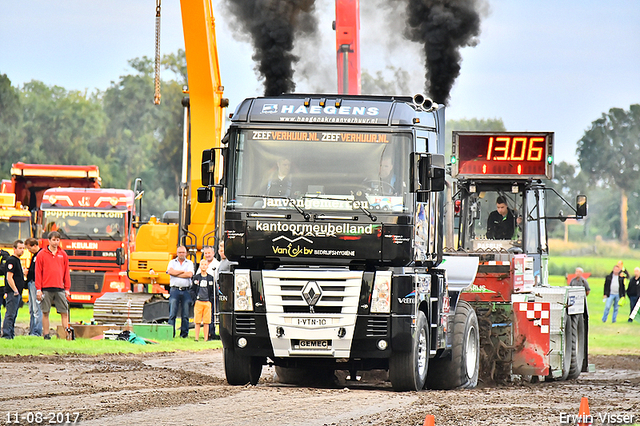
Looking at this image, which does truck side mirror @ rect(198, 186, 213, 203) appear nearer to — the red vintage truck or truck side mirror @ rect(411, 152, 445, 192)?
truck side mirror @ rect(411, 152, 445, 192)

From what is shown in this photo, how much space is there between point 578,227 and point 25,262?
47748 mm

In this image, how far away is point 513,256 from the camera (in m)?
17.2

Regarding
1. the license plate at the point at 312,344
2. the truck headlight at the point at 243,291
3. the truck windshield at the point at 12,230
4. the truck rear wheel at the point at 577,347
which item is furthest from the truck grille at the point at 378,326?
the truck windshield at the point at 12,230

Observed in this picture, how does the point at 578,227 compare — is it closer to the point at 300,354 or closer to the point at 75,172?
the point at 75,172

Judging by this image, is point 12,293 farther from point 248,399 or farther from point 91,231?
point 91,231

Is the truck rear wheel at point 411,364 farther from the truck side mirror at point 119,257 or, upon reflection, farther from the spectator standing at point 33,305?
the truck side mirror at point 119,257

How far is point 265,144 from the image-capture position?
42.9 feet

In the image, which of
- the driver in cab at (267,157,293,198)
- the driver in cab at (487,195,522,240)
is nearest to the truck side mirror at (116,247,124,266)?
the driver in cab at (487,195,522,240)

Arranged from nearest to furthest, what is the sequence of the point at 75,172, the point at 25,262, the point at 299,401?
the point at 299,401, the point at 25,262, the point at 75,172

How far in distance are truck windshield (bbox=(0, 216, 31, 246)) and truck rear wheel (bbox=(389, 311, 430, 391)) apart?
21.1 meters

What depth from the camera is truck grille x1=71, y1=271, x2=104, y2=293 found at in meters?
30.9

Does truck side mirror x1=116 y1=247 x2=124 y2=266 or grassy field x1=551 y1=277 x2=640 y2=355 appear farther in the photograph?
truck side mirror x1=116 y1=247 x2=124 y2=266

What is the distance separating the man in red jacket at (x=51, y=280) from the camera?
66.7ft

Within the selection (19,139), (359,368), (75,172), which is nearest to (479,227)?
(359,368)
